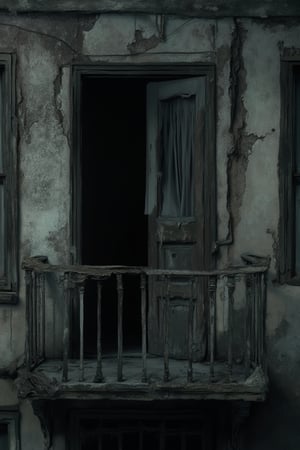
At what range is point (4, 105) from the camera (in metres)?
8.80

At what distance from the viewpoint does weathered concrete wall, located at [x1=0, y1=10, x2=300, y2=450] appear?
8695 millimetres

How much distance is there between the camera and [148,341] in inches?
358

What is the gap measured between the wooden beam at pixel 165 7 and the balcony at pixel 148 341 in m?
2.24

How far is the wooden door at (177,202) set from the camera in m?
8.76

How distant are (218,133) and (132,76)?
92 centimetres

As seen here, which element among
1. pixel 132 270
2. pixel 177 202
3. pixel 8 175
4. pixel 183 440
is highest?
pixel 8 175

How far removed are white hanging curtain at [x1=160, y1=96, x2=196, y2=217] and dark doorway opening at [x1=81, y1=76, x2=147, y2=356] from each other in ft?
1.78

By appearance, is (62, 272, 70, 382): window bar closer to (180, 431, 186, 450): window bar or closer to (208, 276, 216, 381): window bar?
(208, 276, 216, 381): window bar

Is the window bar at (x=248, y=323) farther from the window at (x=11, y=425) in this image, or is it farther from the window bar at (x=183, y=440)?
the window at (x=11, y=425)

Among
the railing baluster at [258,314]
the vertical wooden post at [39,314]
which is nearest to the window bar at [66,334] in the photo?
the vertical wooden post at [39,314]

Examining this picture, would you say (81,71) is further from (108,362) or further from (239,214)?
(108,362)

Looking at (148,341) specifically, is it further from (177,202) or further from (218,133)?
(218,133)

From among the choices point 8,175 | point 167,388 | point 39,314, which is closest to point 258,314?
point 167,388

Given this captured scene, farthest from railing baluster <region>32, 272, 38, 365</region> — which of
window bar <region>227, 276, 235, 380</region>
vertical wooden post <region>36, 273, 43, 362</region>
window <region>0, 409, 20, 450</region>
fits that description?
window bar <region>227, 276, 235, 380</region>
